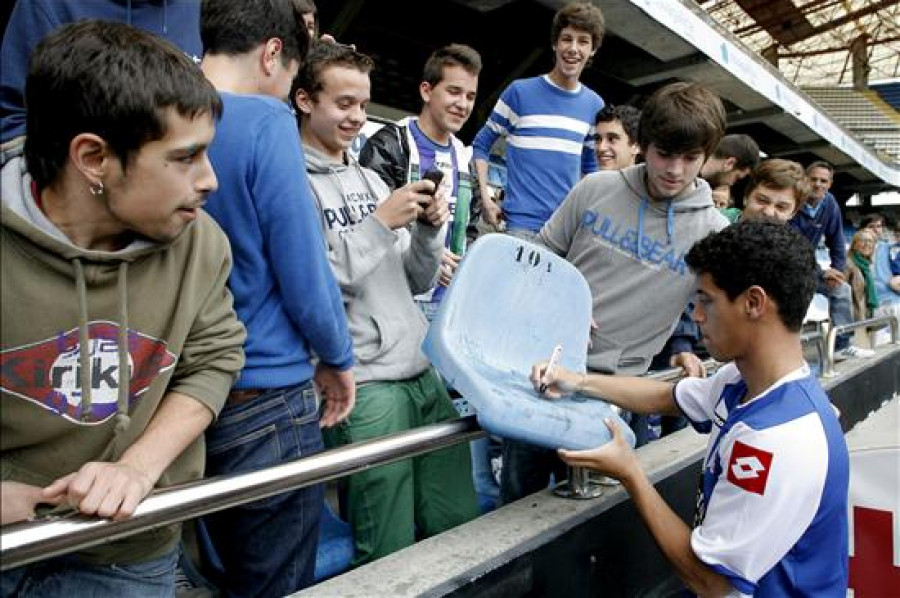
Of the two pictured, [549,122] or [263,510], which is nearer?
[263,510]

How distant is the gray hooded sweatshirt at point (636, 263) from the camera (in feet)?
6.36

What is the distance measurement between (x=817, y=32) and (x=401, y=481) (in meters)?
17.6

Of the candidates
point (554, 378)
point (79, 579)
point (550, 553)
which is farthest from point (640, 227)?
point (79, 579)

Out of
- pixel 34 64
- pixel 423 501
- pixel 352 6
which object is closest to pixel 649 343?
pixel 423 501

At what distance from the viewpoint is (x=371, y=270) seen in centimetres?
156

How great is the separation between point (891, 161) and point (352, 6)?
1320cm

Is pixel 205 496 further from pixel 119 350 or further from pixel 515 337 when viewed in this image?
pixel 515 337

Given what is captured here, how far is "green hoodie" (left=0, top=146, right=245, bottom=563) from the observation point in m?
0.85

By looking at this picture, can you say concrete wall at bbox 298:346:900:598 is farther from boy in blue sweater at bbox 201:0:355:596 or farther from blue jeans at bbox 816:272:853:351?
blue jeans at bbox 816:272:853:351

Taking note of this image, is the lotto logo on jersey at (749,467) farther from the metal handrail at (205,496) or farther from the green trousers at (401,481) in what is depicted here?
the green trousers at (401,481)

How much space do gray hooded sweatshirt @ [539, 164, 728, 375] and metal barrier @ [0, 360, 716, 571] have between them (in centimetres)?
77

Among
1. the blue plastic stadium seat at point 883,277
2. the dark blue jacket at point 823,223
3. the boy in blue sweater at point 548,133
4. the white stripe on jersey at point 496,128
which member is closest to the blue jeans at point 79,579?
the boy in blue sweater at point 548,133

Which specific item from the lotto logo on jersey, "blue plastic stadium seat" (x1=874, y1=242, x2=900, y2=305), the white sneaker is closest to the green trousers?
the lotto logo on jersey

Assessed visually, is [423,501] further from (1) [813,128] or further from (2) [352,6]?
Answer: (1) [813,128]
